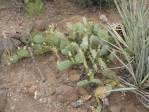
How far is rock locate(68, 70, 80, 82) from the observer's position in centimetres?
235

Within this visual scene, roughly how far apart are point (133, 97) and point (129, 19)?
50cm

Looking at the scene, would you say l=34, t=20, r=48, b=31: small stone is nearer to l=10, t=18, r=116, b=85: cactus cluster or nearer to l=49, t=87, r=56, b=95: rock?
l=10, t=18, r=116, b=85: cactus cluster

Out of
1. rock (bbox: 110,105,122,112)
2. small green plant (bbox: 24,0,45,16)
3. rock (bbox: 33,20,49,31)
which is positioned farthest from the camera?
small green plant (bbox: 24,0,45,16)

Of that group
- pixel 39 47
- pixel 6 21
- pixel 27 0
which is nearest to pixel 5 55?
pixel 39 47

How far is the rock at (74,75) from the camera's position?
2350 mm

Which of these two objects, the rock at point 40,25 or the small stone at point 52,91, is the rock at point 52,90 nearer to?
the small stone at point 52,91

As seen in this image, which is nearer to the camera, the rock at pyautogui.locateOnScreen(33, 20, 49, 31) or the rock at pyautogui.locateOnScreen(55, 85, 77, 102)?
the rock at pyautogui.locateOnScreen(55, 85, 77, 102)

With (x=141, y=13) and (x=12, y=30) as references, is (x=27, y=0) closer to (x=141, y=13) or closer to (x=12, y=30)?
(x=12, y=30)

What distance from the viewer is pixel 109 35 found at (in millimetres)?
2539

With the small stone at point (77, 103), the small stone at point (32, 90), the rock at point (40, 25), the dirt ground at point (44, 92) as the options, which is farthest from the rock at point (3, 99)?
the rock at point (40, 25)

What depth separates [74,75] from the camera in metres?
2.37

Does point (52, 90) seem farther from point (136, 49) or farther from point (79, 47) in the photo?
point (136, 49)

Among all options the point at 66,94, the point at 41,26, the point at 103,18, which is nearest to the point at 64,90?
the point at 66,94

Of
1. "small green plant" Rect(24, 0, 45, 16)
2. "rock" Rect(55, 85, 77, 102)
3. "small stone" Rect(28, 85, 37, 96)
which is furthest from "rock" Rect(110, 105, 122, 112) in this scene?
"small green plant" Rect(24, 0, 45, 16)
